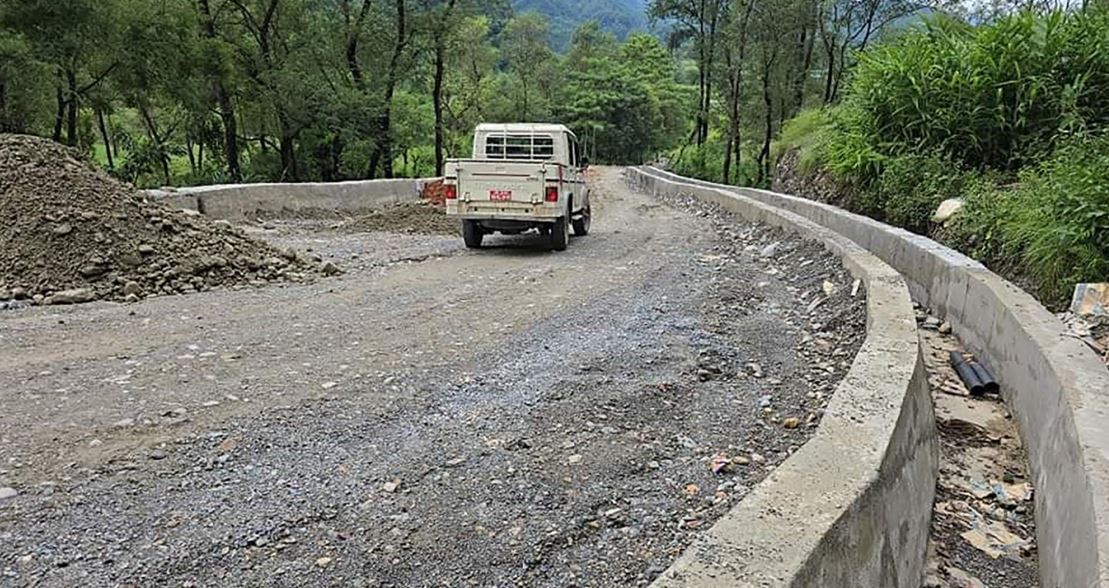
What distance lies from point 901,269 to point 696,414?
14.5 feet

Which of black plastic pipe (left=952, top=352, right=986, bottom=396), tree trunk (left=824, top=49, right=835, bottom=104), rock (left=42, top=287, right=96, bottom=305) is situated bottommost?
black plastic pipe (left=952, top=352, right=986, bottom=396)

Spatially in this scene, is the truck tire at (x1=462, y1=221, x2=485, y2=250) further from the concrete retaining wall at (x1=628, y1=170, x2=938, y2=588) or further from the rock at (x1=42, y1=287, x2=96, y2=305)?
the concrete retaining wall at (x1=628, y1=170, x2=938, y2=588)

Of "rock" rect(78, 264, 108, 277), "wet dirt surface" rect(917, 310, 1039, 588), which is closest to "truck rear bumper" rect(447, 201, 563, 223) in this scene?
"rock" rect(78, 264, 108, 277)

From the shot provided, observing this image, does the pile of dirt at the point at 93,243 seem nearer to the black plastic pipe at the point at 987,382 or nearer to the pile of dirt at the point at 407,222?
the pile of dirt at the point at 407,222

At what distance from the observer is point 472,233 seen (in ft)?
37.7

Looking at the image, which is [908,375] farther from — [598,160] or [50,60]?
[598,160]

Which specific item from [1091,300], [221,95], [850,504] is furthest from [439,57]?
[850,504]

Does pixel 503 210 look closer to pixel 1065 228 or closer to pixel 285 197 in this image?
pixel 285 197

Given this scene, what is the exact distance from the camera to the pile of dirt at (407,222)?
13688 millimetres

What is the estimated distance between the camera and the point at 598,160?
201ft

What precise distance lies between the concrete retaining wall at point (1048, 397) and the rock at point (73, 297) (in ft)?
24.3

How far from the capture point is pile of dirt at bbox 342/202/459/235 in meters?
13.7

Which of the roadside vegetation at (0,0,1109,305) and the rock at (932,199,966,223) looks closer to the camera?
the rock at (932,199,966,223)

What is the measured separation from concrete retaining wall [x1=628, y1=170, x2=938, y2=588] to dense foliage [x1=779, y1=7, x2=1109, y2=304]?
2776 millimetres
